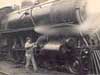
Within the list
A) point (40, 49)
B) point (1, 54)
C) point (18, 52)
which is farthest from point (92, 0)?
point (1, 54)

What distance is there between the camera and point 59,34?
28.2 ft

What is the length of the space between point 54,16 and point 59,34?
0.65 m

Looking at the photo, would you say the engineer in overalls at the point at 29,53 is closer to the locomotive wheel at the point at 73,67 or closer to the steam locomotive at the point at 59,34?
the steam locomotive at the point at 59,34

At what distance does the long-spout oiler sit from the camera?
7917mm

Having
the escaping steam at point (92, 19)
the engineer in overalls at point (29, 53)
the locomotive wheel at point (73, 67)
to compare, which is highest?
the escaping steam at point (92, 19)

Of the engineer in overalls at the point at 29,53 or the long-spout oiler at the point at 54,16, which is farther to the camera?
the engineer in overalls at the point at 29,53

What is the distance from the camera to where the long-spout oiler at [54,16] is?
7917 mm

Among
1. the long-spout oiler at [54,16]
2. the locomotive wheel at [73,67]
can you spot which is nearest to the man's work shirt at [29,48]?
the long-spout oiler at [54,16]

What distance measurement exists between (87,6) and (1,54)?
24.8 ft

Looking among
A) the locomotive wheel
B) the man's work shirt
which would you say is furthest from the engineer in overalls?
the locomotive wheel

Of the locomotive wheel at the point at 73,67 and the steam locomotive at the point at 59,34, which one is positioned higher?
the steam locomotive at the point at 59,34

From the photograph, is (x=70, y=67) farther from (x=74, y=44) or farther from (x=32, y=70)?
(x=32, y=70)

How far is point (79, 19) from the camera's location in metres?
7.75

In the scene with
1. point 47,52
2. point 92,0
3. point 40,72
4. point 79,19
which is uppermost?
point 92,0
